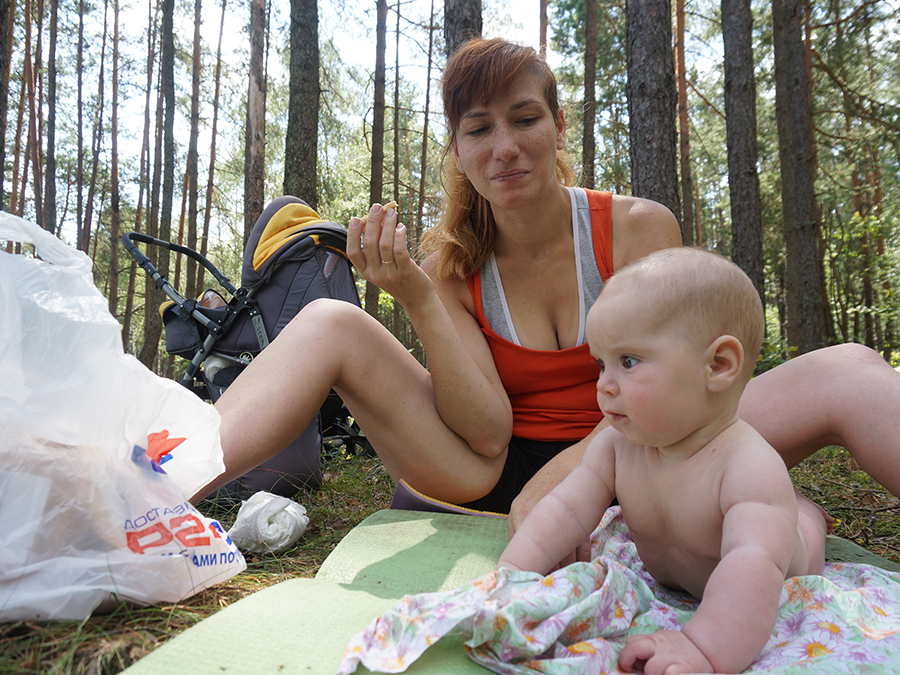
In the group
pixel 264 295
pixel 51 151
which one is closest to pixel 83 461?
pixel 264 295

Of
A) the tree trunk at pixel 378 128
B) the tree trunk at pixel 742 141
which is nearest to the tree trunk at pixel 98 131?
the tree trunk at pixel 378 128

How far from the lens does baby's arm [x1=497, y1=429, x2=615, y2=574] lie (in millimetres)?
1073

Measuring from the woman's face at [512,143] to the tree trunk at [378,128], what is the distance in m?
6.17

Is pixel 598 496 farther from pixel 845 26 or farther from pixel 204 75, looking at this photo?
pixel 204 75

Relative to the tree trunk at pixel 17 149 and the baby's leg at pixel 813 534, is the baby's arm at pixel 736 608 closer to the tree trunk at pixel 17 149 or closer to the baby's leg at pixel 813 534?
the baby's leg at pixel 813 534

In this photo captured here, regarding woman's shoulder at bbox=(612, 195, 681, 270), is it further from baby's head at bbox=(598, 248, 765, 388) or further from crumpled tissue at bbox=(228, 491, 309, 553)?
crumpled tissue at bbox=(228, 491, 309, 553)

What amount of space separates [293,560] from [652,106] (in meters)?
3.91

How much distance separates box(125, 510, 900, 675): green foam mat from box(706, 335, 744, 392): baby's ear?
59 cm

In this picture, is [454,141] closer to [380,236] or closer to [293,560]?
[380,236]

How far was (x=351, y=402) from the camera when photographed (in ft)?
5.68

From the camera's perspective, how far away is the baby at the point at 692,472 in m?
0.83

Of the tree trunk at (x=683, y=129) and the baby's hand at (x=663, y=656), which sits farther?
the tree trunk at (x=683, y=129)

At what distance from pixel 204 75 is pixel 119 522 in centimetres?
1684

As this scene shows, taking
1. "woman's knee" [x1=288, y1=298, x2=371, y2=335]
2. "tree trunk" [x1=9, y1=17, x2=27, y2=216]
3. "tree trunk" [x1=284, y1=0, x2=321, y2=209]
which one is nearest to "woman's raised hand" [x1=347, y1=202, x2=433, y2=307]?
"woman's knee" [x1=288, y1=298, x2=371, y2=335]
